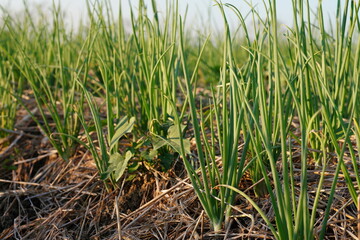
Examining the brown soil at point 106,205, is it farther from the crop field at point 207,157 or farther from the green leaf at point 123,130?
the green leaf at point 123,130

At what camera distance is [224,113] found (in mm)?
951

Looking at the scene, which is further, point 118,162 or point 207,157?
point 118,162

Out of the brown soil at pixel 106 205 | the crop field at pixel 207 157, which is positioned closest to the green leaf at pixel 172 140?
the crop field at pixel 207 157

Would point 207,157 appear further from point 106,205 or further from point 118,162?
point 106,205

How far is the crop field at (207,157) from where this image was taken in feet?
2.79

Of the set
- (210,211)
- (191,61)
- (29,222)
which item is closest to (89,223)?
(29,222)

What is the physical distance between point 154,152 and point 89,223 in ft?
1.02

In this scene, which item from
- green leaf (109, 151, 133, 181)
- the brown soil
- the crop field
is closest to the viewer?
the crop field

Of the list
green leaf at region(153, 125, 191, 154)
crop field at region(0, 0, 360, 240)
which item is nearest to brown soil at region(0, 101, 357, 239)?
crop field at region(0, 0, 360, 240)

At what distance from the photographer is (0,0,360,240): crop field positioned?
2.79 ft

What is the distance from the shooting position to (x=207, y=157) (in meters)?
0.99

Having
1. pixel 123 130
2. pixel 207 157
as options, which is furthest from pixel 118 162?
pixel 207 157

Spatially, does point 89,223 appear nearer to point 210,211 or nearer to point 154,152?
point 154,152

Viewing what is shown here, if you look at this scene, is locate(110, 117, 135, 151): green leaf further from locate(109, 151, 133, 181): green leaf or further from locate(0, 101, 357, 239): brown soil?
locate(0, 101, 357, 239): brown soil
